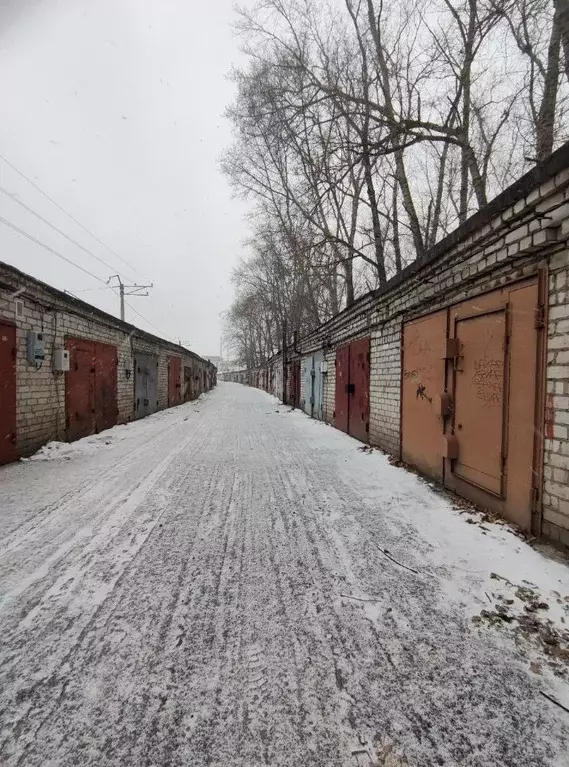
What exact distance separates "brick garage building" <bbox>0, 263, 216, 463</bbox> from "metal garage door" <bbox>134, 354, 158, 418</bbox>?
11cm

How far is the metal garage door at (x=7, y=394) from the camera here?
210 inches

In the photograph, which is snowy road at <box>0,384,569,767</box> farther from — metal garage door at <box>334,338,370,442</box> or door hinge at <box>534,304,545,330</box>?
metal garage door at <box>334,338,370,442</box>

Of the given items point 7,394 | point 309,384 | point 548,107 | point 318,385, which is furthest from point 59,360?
point 548,107

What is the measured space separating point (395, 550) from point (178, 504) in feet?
7.24

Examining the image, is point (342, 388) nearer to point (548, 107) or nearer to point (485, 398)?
point (485, 398)

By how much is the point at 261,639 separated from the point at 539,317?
302 cm

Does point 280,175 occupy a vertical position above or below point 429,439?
above

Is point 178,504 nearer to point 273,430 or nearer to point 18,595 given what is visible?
point 18,595

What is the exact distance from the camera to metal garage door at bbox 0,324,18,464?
534 centimetres

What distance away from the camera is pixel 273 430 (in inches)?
373

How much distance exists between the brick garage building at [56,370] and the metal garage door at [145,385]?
107mm

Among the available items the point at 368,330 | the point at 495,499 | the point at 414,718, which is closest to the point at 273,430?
the point at 368,330

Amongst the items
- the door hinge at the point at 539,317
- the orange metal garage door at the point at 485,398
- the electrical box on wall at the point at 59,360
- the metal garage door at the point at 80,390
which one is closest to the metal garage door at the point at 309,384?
the metal garage door at the point at 80,390

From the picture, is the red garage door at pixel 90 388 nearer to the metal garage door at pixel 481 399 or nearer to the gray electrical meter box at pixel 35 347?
the gray electrical meter box at pixel 35 347
